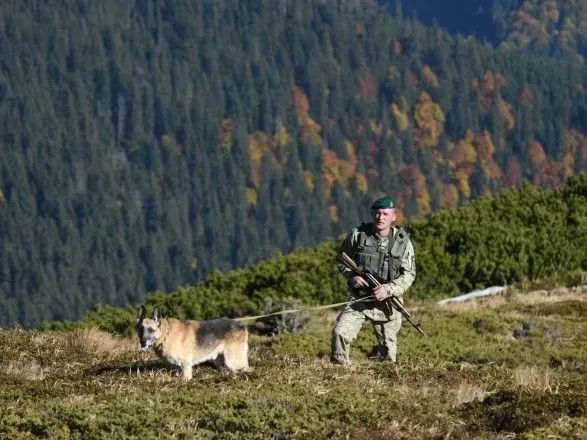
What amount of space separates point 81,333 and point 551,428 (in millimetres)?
10384

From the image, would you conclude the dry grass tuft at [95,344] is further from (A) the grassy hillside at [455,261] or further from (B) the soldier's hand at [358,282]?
(A) the grassy hillside at [455,261]

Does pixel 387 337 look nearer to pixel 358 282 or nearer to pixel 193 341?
pixel 358 282

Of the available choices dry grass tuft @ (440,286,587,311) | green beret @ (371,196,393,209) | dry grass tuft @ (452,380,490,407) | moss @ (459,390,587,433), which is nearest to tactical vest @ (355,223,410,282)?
green beret @ (371,196,393,209)

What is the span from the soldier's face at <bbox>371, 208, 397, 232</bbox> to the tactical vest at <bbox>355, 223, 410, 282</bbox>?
7.5 inches

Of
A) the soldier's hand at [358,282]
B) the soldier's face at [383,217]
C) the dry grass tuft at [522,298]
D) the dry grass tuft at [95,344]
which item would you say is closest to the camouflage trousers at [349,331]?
the soldier's hand at [358,282]

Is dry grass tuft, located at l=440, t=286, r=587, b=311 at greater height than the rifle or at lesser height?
lesser

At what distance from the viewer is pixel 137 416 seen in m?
13.7

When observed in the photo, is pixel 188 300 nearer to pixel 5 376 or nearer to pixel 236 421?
pixel 5 376

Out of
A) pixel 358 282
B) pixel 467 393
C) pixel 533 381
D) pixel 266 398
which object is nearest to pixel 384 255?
pixel 358 282

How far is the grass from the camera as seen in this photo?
13.4 meters

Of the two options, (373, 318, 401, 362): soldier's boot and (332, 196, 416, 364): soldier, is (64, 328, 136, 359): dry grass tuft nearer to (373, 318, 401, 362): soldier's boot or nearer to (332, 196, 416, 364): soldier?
(332, 196, 416, 364): soldier

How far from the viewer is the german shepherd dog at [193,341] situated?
16922 millimetres

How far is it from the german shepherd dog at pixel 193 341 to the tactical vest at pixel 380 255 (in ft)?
5.79

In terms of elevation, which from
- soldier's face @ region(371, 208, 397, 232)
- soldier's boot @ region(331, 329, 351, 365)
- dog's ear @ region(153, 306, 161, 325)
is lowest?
soldier's boot @ region(331, 329, 351, 365)
